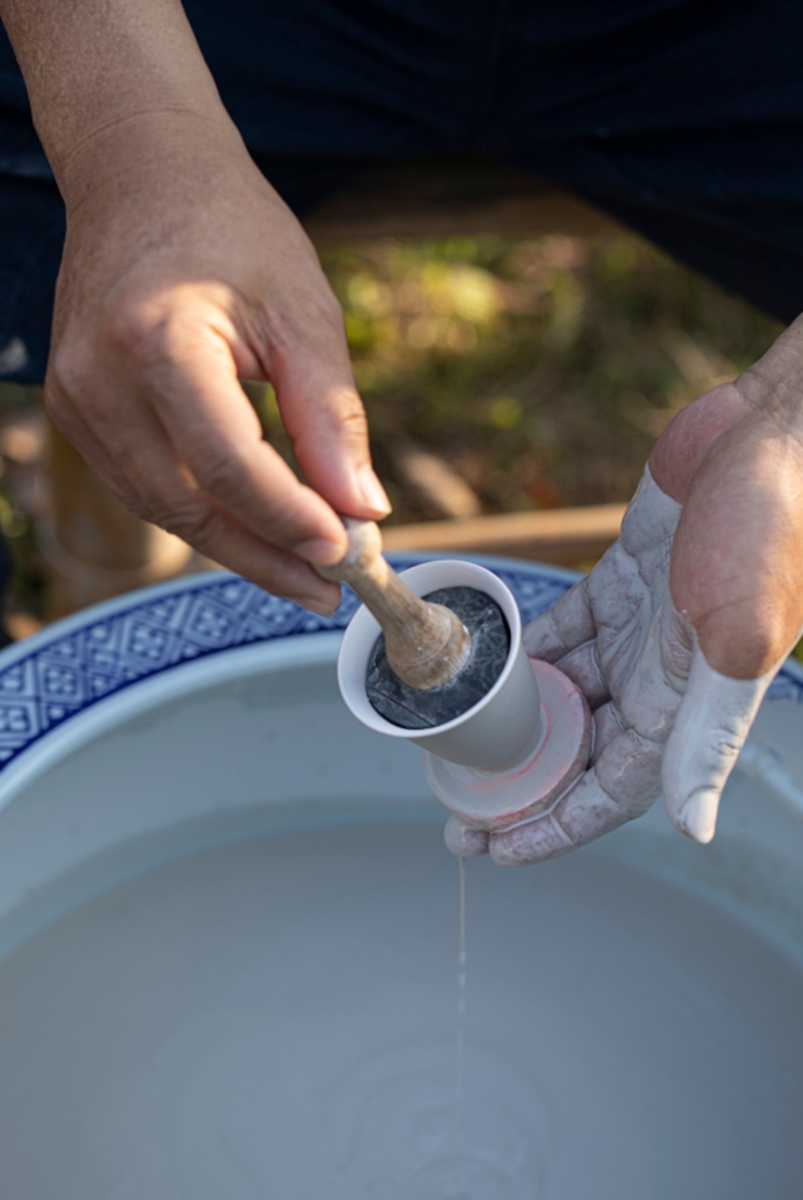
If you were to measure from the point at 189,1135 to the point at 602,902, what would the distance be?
22.0 inches

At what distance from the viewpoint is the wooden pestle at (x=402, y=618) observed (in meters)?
0.76

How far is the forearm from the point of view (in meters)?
0.85

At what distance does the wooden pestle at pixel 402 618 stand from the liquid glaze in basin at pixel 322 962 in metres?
0.36

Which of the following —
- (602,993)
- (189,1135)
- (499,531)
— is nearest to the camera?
(189,1135)

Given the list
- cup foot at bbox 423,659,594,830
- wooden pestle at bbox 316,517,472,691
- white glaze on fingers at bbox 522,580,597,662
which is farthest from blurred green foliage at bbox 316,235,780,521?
wooden pestle at bbox 316,517,472,691

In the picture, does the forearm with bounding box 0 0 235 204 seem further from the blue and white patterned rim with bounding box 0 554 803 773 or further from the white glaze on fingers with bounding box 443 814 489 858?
the white glaze on fingers with bounding box 443 814 489 858

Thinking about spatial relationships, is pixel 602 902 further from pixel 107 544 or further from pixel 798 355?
pixel 107 544

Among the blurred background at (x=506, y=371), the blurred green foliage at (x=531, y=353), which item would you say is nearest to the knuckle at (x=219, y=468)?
the blurred background at (x=506, y=371)

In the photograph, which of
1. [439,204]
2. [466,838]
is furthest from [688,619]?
[439,204]

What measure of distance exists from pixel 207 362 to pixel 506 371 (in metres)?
1.98

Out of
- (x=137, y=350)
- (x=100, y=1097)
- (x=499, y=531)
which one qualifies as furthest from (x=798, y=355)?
(x=100, y=1097)

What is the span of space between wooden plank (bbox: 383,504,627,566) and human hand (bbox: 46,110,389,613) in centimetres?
107

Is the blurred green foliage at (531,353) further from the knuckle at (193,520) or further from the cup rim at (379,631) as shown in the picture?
the knuckle at (193,520)

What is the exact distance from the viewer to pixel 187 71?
0.89 m
